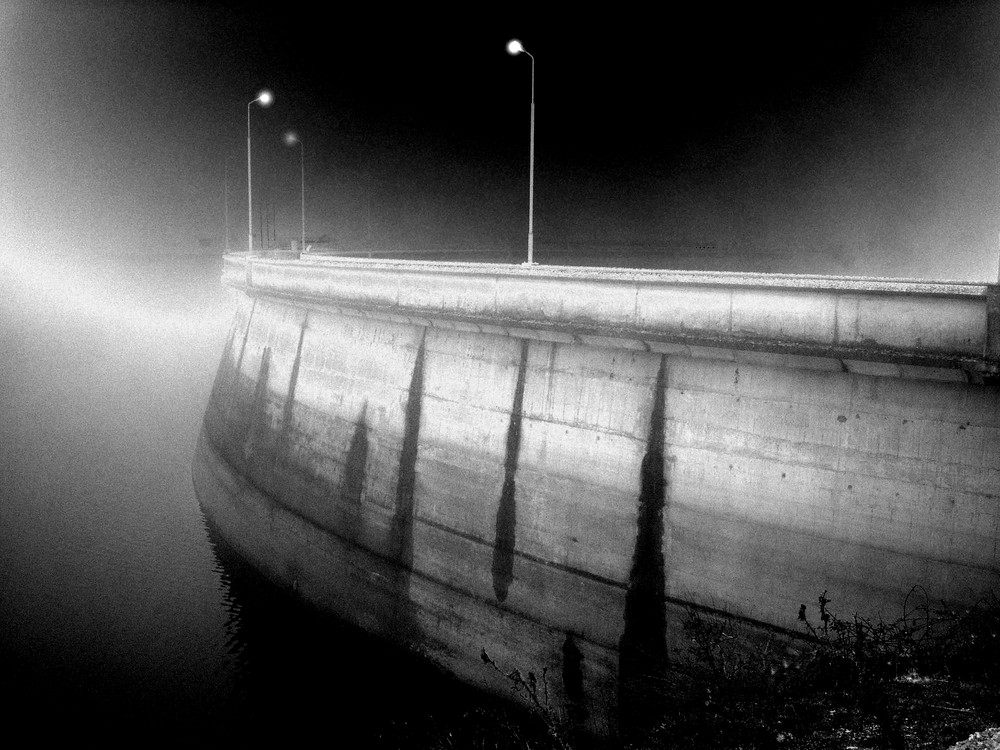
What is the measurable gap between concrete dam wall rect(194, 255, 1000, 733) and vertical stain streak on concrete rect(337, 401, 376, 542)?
74mm

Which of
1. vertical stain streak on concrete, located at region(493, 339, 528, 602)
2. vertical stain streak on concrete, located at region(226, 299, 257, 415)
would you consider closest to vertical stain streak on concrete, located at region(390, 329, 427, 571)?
Answer: vertical stain streak on concrete, located at region(493, 339, 528, 602)

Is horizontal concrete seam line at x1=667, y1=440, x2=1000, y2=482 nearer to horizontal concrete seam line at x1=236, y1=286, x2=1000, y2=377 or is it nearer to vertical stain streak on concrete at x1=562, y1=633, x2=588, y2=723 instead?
horizontal concrete seam line at x1=236, y1=286, x2=1000, y2=377

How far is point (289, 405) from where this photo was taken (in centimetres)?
Answer: 1866

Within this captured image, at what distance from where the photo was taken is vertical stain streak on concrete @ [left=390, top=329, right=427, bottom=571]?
47.4 ft

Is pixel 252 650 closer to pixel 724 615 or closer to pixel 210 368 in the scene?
pixel 724 615

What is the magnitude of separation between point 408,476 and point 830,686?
28.8 feet

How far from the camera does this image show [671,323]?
36.1 ft

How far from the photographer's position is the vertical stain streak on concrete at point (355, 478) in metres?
15.5

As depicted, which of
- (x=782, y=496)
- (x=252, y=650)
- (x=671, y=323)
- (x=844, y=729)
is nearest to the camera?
(x=844, y=729)

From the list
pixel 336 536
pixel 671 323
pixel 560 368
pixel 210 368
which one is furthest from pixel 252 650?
pixel 210 368

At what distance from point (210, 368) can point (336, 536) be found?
1410 inches

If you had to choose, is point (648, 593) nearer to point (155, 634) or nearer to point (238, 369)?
point (155, 634)

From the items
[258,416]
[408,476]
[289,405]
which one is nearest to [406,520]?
[408,476]

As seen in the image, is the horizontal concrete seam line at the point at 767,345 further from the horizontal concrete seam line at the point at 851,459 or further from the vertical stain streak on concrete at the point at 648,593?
the horizontal concrete seam line at the point at 851,459
